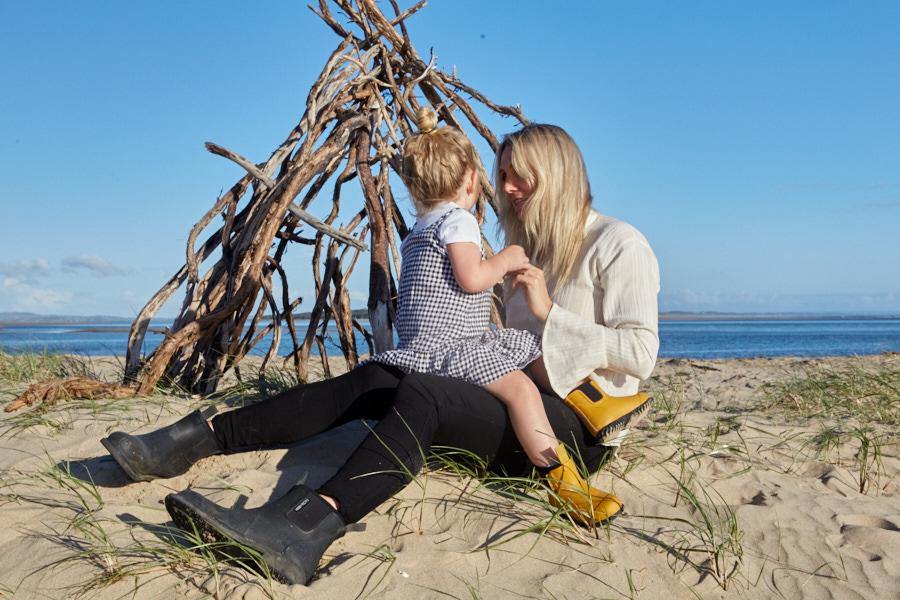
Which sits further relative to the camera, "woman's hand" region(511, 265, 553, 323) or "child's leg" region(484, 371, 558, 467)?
"woman's hand" region(511, 265, 553, 323)

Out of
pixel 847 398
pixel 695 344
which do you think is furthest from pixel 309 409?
pixel 695 344

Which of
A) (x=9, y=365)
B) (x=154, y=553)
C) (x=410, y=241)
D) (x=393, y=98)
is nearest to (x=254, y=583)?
(x=154, y=553)

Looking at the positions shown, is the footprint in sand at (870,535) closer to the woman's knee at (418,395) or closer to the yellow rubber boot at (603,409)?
the yellow rubber boot at (603,409)

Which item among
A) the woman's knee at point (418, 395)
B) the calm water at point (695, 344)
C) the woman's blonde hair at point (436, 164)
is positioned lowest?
the calm water at point (695, 344)

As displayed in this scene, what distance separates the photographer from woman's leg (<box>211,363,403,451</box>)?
2330mm

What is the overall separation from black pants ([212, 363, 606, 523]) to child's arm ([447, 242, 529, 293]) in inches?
13.2

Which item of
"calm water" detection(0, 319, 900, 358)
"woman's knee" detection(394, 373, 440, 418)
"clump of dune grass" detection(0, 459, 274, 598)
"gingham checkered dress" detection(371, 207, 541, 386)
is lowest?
"calm water" detection(0, 319, 900, 358)

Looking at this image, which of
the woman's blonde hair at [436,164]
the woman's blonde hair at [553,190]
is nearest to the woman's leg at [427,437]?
the woman's blonde hair at [553,190]

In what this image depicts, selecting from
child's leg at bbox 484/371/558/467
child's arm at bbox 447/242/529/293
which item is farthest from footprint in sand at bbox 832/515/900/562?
child's arm at bbox 447/242/529/293

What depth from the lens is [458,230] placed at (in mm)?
2312

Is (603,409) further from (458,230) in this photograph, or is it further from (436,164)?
(436,164)

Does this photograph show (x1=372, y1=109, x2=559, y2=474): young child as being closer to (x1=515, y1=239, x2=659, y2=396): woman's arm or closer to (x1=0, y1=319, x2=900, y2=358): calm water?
(x1=515, y1=239, x2=659, y2=396): woman's arm

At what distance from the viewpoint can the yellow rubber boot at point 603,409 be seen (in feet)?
7.26

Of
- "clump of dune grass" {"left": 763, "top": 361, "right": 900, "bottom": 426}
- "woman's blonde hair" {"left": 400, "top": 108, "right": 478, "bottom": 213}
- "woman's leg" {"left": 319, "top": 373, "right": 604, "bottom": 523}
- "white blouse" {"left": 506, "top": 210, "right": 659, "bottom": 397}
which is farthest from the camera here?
"clump of dune grass" {"left": 763, "top": 361, "right": 900, "bottom": 426}
